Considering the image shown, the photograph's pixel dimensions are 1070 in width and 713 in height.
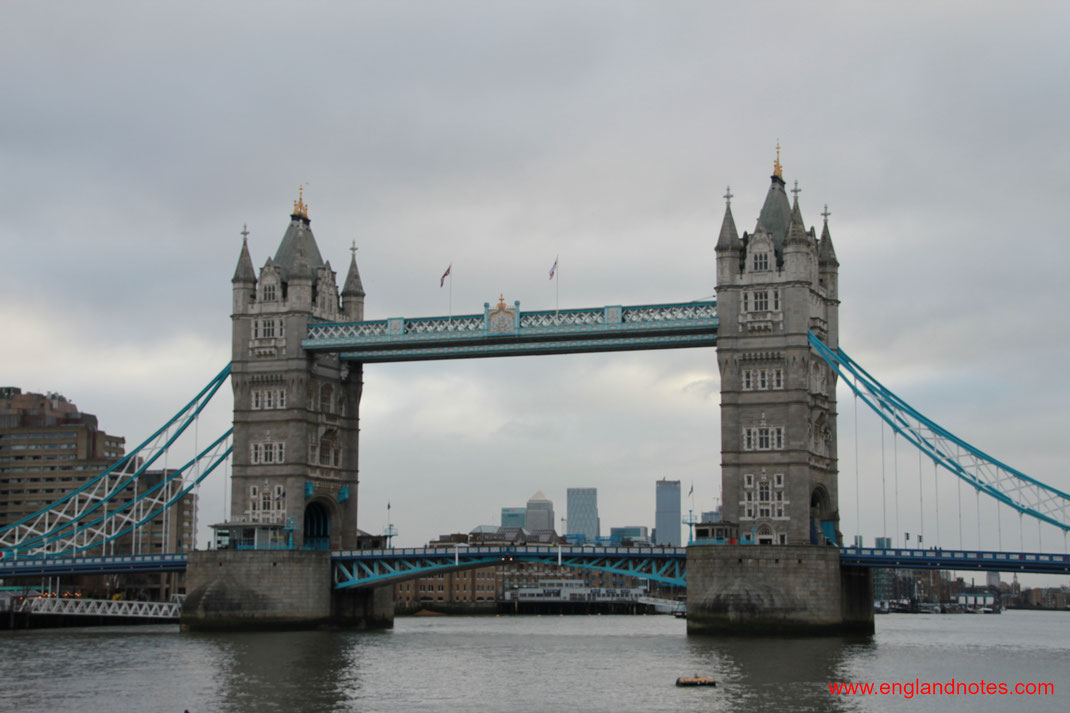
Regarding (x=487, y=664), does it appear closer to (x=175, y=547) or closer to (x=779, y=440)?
(x=779, y=440)

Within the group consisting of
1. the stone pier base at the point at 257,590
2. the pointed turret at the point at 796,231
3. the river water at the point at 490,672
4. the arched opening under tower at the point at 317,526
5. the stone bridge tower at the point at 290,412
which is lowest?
the river water at the point at 490,672

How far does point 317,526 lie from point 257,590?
1166 cm

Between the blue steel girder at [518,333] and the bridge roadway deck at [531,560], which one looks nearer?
the bridge roadway deck at [531,560]

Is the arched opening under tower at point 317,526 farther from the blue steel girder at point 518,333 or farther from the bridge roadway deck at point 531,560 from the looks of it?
the blue steel girder at point 518,333

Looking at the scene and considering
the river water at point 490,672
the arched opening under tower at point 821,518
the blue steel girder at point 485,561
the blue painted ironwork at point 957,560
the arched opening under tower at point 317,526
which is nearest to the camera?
the river water at point 490,672

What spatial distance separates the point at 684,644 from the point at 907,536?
18.9 metres

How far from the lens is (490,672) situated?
229 feet

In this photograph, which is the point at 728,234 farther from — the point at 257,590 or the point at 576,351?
the point at 257,590

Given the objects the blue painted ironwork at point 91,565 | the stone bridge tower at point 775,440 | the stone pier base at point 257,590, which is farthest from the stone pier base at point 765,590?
the blue painted ironwork at point 91,565

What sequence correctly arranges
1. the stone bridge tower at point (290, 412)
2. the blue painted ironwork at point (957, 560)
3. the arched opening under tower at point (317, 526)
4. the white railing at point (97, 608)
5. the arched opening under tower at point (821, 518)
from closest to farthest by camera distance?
the blue painted ironwork at point (957, 560) < the arched opening under tower at point (821, 518) < the stone bridge tower at point (290, 412) < the arched opening under tower at point (317, 526) < the white railing at point (97, 608)

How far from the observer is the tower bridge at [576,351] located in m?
89.4

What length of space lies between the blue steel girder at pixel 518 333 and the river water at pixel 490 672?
65.1ft

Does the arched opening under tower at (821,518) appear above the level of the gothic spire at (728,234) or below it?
below

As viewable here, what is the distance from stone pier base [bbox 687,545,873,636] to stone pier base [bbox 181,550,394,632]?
26.7 m
